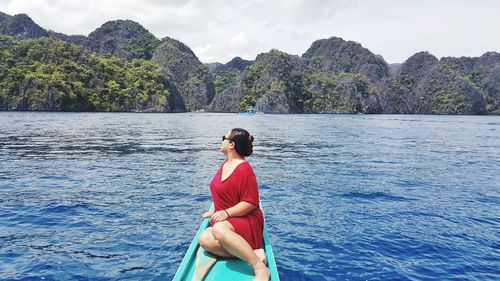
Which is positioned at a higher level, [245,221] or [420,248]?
[245,221]

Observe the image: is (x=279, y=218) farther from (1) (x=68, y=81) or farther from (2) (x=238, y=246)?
(1) (x=68, y=81)

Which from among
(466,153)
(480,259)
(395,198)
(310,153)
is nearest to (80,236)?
(480,259)

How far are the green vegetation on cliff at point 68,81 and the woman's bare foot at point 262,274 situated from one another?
422 feet

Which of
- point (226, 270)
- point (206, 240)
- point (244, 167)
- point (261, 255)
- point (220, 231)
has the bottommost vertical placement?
point (226, 270)

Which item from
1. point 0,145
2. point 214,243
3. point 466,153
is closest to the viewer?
point 214,243

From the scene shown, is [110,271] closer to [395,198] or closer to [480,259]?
[480,259]

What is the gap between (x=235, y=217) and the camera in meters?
5.79

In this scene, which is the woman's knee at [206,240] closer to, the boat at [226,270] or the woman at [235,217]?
the woman at [235,217]

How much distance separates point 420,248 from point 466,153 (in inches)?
951

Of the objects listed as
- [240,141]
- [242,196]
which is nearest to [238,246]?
[242,196]

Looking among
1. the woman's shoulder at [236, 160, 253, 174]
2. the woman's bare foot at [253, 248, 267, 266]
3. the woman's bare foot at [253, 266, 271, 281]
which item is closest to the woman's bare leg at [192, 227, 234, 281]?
the woman's bare foot at [253, 248, 267, 266]

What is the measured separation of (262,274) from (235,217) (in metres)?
0.96

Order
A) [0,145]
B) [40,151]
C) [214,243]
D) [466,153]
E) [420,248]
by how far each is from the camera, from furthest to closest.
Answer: [466,153] < [0,145] < [40,151] < [420,248] < [214,243]

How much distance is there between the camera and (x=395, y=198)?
1391 cm
